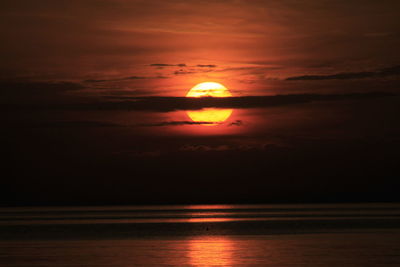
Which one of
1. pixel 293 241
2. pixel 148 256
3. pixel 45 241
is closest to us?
pixel 148 256

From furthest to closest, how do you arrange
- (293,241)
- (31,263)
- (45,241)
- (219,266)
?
(45,241)
(293,241)
(31,263)
(219,266)

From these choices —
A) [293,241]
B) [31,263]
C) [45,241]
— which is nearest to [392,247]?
[293,241]

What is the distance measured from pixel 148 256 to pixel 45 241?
15.7 meters

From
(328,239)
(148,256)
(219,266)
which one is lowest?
(219,266)

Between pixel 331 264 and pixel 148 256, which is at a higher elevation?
pixel 148 256

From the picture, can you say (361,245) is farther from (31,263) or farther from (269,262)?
(31,263)

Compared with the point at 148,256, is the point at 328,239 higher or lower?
higher

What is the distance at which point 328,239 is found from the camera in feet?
161

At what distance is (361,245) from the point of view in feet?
143

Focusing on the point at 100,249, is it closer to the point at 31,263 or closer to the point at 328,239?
the point at 31,263

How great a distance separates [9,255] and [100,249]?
576cm

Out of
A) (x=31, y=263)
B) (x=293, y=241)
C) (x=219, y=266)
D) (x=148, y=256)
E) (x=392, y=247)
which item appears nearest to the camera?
(x=219, y=266)

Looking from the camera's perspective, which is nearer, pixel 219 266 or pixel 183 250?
pixel 219 266

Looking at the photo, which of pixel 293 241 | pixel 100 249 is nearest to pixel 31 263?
pixel 100 249
